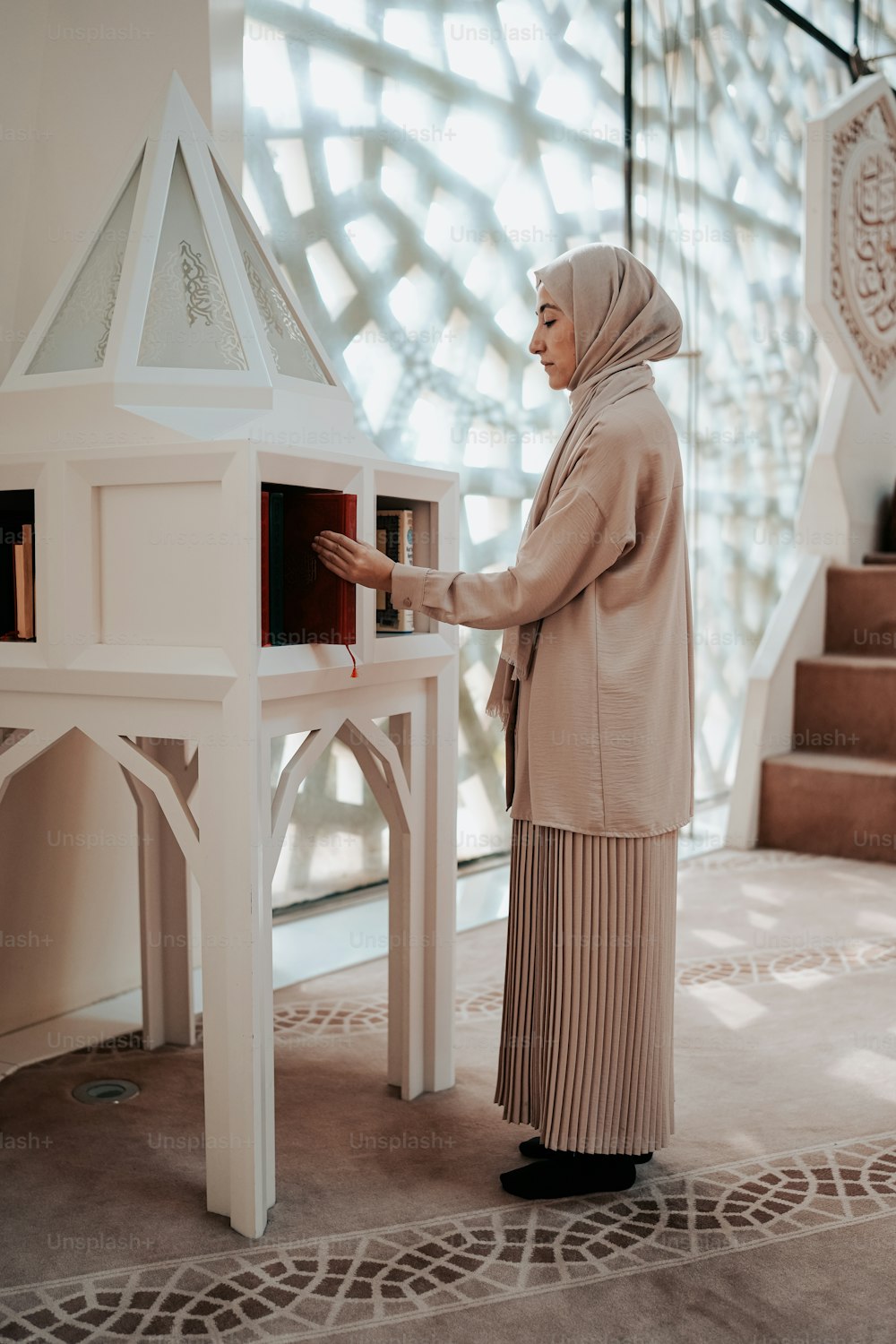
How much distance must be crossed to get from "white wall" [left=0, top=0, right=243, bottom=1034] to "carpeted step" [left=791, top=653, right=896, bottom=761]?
282 cm

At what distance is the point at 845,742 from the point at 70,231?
3.33m

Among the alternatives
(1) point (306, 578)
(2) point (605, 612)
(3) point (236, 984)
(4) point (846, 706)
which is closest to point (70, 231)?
(1) point (306, 578)

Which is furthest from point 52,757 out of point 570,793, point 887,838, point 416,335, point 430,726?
point 887,838

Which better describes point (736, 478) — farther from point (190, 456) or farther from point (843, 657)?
point (190, 456)

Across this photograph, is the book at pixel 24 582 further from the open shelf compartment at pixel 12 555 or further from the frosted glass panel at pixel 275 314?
the frosted glass panel at pixel 275 314

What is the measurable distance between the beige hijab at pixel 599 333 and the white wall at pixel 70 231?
1.13 m

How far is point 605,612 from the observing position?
201cm

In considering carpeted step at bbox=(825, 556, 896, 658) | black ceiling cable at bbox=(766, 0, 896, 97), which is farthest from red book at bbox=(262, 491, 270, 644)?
black ceiling cable at bbox=(766, 0, 896, 97)

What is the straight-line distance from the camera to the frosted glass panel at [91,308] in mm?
2189

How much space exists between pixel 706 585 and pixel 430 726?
3.32 m

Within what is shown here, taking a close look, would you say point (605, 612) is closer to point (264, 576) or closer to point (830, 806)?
point (264, 576)

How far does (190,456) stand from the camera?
1.89 metres

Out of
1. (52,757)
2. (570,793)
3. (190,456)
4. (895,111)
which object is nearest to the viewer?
(190,456)

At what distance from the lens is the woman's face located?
2076 mm
